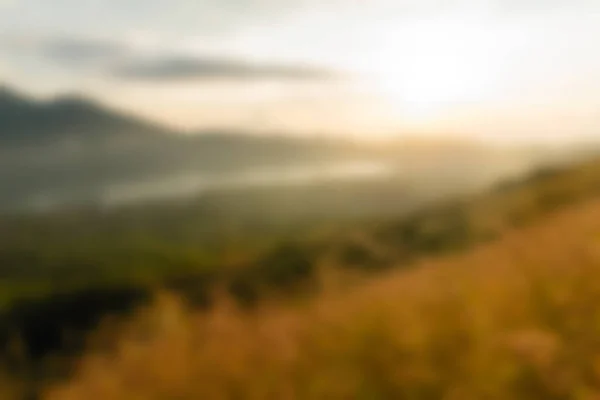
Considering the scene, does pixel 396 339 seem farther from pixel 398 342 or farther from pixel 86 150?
pixel 86 150

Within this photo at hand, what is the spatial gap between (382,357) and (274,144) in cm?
54

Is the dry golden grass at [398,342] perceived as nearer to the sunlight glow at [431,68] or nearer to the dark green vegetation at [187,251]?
the dark green vegetation at [187,251]

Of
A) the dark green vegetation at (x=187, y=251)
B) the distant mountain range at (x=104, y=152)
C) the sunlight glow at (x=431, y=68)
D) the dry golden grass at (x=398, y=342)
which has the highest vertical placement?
the sunlight glow at (x=431, y=68)

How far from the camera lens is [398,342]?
3.68 feet

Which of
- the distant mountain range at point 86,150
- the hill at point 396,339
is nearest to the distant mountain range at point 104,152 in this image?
the distant mountain range at point 86,150

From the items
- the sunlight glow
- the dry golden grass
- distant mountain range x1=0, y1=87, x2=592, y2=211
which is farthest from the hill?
the sunlight glow

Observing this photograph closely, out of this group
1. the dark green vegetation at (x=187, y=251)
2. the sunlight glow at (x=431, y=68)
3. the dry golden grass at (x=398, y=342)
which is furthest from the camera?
the sunlight glow at (x=431, y=68)

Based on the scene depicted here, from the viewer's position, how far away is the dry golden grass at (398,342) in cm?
105

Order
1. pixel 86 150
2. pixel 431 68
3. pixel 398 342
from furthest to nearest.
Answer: pixel 431 68 → pixel 86 150 → pixel 398 342

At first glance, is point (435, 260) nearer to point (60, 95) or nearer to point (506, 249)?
point (506, 249)

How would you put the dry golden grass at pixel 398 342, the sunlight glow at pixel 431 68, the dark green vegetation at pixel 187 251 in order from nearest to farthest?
the dry golden grass at pixel 398 342, the dark green vegetation at pixel 187 251, the sunlight glow at pixel 431 68

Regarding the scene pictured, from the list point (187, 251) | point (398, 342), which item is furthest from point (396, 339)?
point (187, 251)

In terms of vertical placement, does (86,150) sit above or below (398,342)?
above

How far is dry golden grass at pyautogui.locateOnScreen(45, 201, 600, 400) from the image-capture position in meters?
1.05
